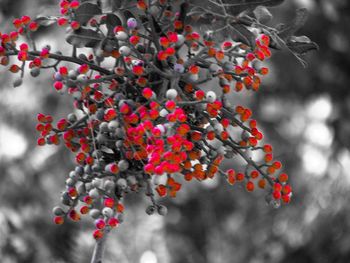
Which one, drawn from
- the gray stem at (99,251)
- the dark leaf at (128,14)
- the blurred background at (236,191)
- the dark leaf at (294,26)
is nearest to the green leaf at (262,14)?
the dark leaf at (294,26)

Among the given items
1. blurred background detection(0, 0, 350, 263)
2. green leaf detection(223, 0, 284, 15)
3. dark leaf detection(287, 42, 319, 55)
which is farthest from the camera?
blurred background detection(0, 0, 350, 263)

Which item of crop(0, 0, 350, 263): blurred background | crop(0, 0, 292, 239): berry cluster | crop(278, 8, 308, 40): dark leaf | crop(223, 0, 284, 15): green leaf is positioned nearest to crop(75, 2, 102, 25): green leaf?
crop(0, 0, 292, 239): berry cluster

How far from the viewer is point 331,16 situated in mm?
6270

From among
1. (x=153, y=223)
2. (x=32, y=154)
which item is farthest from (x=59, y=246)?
(x=32, y=154)

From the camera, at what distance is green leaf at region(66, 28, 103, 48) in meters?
0.98

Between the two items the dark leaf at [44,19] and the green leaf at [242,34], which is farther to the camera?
the dark leaf at [44,19]

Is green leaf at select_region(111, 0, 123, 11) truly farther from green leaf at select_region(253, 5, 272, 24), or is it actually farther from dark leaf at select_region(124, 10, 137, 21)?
green leaf at select_region(253, 5, 272, 24)

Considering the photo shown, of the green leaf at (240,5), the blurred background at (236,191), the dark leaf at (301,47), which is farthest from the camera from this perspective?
the blurred background at (236,191)

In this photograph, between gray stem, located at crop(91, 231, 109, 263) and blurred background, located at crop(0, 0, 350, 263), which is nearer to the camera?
gray stem, located at crop(91, 231, 109, 263)

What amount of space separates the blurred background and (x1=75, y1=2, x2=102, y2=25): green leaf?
7.68ft

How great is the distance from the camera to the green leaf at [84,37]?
979 mm

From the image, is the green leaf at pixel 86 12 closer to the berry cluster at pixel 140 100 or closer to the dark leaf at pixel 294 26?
the berry cluster at pixel 140 100

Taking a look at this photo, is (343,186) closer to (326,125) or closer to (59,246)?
(326,125)

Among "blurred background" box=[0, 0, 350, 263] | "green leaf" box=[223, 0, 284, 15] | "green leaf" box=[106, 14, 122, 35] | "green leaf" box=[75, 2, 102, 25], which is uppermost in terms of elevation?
"green leaf" box=[223, 0, 284, 15]
